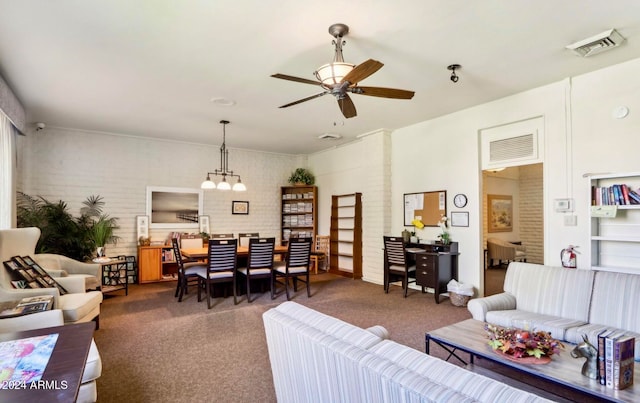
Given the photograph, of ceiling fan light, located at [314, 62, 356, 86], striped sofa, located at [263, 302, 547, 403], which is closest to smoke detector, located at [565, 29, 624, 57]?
ceiling fan light, located at [314, 62, 356, 86]

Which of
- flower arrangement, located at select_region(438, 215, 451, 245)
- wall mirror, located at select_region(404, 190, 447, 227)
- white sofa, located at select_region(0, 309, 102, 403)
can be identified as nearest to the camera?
white sofa, located at select_region(0, 309, 102, 403)

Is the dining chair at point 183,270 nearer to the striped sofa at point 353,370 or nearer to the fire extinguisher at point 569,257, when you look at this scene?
the striped sofa at point 353,370

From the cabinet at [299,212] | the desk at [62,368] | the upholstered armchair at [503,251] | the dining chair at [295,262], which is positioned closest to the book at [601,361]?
the desk at [62,368]

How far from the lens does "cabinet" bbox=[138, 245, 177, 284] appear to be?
247 inches

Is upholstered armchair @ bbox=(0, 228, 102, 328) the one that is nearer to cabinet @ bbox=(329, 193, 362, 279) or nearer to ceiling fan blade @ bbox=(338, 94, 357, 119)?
ceiling fan blade @ bbox=(338, 94, 357, 119)

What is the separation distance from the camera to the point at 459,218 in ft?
17.1

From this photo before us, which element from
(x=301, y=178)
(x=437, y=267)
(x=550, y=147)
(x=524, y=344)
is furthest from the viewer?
(x=301, y=178)

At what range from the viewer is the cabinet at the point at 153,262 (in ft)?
20.6

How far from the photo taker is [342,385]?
1.34m

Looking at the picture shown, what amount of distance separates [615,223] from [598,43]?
6.05 ft

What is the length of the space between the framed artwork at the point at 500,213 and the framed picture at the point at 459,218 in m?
3.56

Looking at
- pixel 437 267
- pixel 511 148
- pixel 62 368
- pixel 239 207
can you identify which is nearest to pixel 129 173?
pixel 239 207

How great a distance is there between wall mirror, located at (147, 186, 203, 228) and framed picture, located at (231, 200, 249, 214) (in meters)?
0.71

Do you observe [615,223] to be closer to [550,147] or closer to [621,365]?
[550,147]
